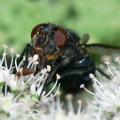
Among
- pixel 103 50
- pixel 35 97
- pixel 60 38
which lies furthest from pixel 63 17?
pixel 35 97

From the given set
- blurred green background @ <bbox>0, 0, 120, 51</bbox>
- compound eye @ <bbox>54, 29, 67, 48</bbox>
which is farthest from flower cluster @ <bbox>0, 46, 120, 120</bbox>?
blurred green background @ <bbox>0, 0, 120, 51</bbox>

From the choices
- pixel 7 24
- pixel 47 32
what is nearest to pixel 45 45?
pixel 47 32

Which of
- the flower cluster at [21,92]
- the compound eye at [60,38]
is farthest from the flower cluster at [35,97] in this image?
the compound eye at [60,38]

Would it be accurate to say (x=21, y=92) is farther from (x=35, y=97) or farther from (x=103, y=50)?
(x=103, y=50)

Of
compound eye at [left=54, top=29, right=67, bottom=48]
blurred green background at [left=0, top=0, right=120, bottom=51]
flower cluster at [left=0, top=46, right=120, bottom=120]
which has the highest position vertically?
compound eye at [left=54, top=29, right=67, bottom=48]

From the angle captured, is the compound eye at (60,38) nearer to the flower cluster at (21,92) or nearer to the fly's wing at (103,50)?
the flower cluster at (21,92)

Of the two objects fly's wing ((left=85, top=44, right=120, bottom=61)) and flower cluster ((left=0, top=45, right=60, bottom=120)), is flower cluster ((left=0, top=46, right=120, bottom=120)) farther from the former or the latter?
fly's wing ((left=85, top=44, right=120, bottom=61))

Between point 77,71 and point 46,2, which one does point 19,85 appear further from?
point 46,2
